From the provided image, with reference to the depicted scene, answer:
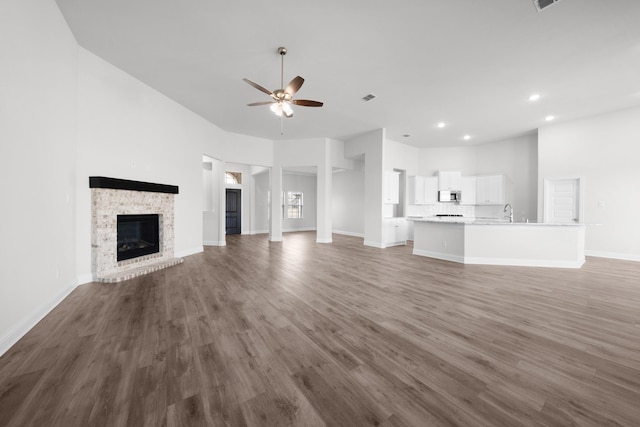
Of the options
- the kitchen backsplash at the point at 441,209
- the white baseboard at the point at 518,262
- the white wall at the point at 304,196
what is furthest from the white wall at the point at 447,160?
the white wall at the point at 304,196

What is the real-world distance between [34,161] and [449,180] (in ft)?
32.2

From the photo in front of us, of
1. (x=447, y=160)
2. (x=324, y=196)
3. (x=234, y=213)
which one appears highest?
(x=447, y=160)

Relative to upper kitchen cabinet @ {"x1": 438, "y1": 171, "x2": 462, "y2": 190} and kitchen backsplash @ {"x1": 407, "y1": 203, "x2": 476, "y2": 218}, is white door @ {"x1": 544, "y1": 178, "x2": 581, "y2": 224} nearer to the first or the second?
kitchen backsplash @ {"x1": 407, "y1": 203, "x2": 476, "y2": 218}

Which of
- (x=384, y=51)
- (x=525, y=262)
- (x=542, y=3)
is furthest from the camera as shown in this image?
(x=525, y=262)

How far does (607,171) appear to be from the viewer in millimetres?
5855

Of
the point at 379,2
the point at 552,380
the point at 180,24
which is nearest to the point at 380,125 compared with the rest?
the point at 379,2

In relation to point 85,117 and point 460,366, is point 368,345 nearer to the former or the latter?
point 460,366

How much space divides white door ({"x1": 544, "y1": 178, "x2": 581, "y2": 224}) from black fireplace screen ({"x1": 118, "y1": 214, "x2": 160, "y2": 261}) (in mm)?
9807

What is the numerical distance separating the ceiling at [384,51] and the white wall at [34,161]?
71cm

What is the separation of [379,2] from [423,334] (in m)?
3.48

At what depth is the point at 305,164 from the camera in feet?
26.9

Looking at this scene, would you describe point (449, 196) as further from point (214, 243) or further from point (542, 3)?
point (214, 243)

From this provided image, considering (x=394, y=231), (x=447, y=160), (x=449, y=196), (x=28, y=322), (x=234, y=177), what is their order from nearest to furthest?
(x=28, y=322) → (x=394, y=231) → (x=449, y=196) → (x=447, y=160) → (x=234, y=177)

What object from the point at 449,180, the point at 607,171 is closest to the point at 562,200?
the point at 607,171
